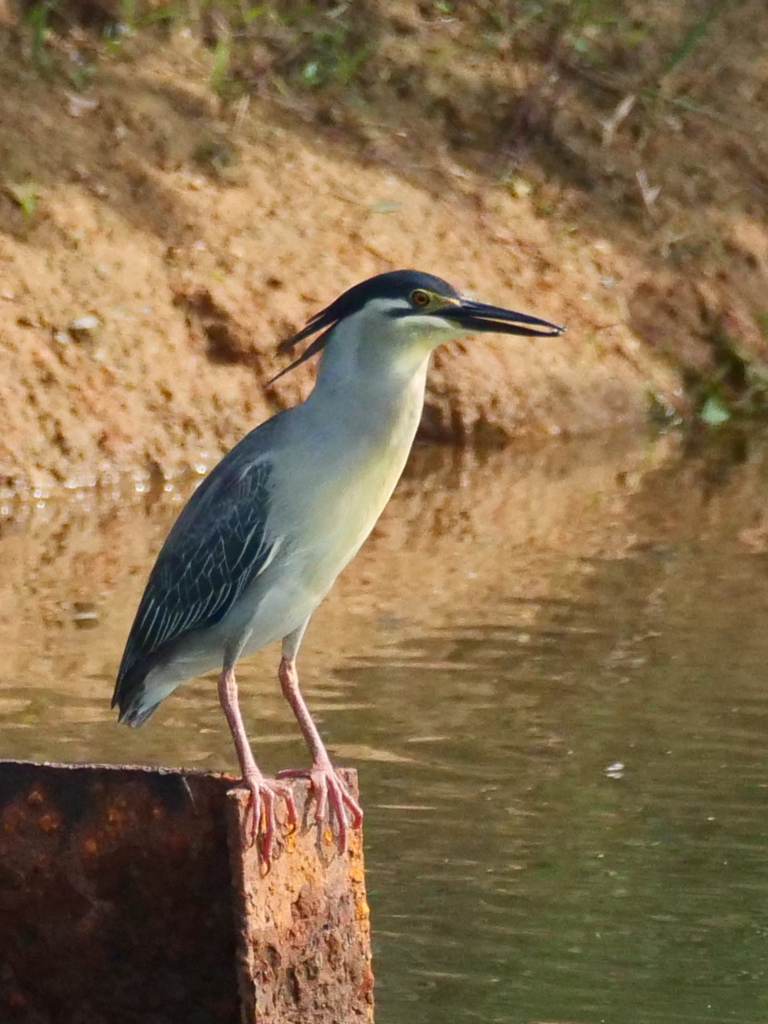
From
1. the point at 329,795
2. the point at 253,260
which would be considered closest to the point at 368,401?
the point at 329,795

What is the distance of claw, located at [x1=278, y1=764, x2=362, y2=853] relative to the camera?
484 centimetres

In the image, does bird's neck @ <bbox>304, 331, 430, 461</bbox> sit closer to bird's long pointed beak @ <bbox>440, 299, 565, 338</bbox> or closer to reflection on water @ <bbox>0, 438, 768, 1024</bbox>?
bird's long pointed beak @ <bbox>440, 299, 565, 338</bbox>

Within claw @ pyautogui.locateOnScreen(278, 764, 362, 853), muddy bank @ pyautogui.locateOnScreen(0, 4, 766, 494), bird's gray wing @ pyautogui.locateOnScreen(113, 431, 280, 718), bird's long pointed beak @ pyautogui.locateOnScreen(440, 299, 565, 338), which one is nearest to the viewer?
claw @ pyautogui.locateOnScreen(278, 764, 362, 853)

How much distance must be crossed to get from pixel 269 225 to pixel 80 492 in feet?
9.34

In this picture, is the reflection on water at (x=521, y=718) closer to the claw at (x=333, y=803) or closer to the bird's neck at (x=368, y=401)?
the claw at (x=333, y=803)

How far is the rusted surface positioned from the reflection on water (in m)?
0.46

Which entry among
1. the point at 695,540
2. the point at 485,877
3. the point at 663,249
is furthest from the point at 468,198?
the point at 485,877

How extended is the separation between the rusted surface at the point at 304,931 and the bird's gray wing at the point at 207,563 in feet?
2.82

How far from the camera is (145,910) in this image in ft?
14.9

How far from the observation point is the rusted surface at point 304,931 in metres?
4.46

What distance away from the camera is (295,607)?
556 cm

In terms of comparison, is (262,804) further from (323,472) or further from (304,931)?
(323,472)

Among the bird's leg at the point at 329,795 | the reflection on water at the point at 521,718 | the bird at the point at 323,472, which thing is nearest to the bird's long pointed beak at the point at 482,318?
the bird at the point at 323,472

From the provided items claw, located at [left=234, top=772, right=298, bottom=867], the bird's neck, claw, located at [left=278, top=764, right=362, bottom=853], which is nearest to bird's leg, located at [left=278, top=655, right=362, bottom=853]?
claw, located at [left=278, top=764, right=362, bottom=853]
